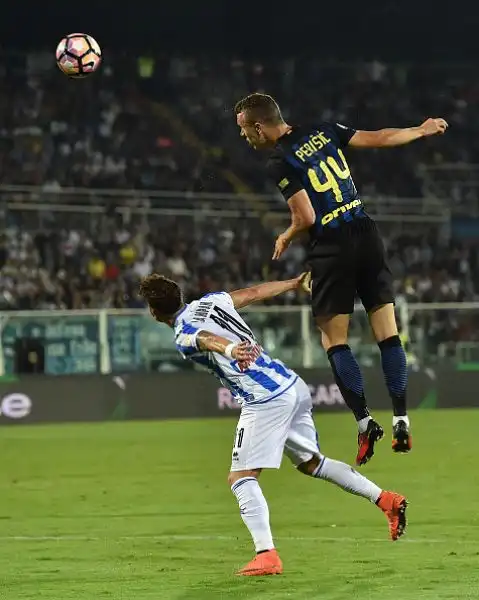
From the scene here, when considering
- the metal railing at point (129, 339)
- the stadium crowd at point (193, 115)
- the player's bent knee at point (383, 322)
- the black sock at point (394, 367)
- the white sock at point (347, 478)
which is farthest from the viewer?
the stadium crowd at point (193, 115)

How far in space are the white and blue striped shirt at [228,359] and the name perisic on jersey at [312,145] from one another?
1.17 metres

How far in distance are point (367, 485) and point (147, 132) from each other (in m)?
20.9

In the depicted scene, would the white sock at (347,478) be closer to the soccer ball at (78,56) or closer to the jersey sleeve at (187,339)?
the jersey sleeve at (187,339)

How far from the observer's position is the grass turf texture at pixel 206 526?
279 inches

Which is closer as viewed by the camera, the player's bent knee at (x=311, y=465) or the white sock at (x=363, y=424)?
the player's bent knee at (x=311, y=465)

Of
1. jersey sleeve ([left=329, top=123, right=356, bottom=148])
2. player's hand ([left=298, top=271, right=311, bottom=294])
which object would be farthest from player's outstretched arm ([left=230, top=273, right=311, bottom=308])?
jersey sleeve ([left=329, top=123, right=356, bottom=148])

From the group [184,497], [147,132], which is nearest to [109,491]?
[184,497]

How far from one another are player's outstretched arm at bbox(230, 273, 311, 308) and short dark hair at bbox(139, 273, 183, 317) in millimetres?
633

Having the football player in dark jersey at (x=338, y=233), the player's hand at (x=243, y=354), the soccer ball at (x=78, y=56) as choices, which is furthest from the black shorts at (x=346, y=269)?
the soccer ball at (x=78, y=56)

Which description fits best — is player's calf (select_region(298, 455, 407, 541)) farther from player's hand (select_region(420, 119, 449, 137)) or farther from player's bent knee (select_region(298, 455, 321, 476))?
player's hand (select_region(420, 119, 449, 137))

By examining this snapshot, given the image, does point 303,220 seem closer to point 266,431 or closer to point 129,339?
point 266,431

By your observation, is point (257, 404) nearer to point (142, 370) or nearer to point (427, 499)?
point (427, 499)

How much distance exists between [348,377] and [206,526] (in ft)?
5.67

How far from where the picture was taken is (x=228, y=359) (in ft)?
24.9
